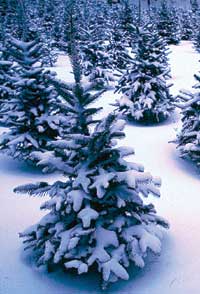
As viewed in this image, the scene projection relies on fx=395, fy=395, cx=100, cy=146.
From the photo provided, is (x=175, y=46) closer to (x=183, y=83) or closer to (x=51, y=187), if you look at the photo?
(x=183, y=83)

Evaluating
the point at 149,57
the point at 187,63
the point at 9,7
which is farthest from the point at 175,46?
the point at 149,57

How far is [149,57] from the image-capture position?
13672mm

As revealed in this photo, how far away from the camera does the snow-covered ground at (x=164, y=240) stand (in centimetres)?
541

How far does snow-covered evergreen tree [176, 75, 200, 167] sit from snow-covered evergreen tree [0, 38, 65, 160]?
3.18 meters

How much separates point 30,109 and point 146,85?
4.94m

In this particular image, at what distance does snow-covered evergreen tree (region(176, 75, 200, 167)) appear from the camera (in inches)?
386

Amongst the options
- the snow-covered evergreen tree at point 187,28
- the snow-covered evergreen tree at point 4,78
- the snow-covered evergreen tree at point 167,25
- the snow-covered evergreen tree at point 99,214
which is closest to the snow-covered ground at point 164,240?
the snow-covered evergreen tree at point 99,214

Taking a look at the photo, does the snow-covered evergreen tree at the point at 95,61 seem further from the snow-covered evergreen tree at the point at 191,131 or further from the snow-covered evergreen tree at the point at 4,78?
the snow-covered evergreen tree at the point at 191,131

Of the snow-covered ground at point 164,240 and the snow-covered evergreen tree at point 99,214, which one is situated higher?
the snow-covered evergreen tree at point 99,214

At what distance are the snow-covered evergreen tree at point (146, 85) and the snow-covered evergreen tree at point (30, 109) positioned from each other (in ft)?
14.0

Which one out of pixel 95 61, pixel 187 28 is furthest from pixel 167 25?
pixel 95 61

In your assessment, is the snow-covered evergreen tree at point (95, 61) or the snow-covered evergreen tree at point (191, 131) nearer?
the snow-covered evergreen tree at point (191, 131)

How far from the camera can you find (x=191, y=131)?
402 inches

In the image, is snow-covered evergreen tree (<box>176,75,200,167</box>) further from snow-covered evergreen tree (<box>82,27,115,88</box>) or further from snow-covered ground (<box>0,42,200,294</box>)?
snow-covered evergreen tree (<box>82,27,115,88</box>)
